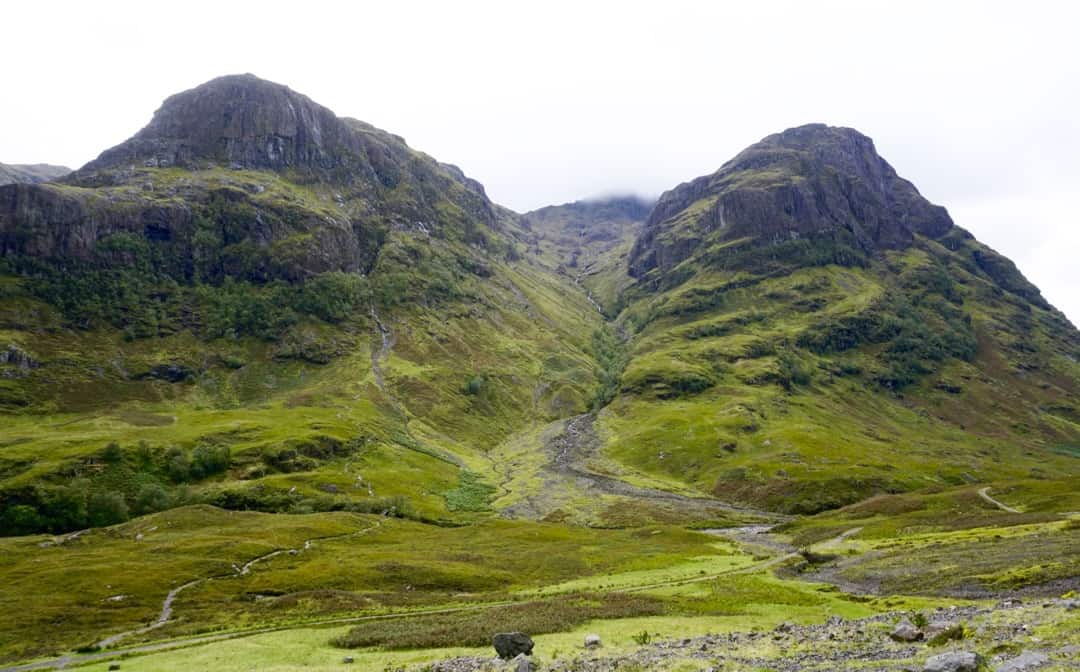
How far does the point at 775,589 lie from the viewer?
6094cm

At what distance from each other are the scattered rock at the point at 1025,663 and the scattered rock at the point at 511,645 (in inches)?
920

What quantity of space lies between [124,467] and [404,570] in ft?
358

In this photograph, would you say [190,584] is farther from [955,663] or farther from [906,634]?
[955,663]

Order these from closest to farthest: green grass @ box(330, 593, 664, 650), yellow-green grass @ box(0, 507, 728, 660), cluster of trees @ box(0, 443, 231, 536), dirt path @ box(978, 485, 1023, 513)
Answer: green grass @ box(330, 593, 664, 650)
yellow-green grass @ box(0, 507, 728, 660)
dirt path @ box(978, 485, 1023, 513)
cluster of trees @ box(0, 443, 231, 536)

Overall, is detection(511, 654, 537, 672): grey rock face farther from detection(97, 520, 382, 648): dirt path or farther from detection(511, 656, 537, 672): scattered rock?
detection(97, 520, 382, 648): dirt path

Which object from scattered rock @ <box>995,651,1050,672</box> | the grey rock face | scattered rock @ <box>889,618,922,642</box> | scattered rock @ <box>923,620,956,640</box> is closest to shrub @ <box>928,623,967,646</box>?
scattered rock @ <box>923,620,956,640</box>

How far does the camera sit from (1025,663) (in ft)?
73.7

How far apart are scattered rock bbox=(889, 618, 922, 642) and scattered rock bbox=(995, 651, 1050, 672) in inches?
268

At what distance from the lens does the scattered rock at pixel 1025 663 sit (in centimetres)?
2195

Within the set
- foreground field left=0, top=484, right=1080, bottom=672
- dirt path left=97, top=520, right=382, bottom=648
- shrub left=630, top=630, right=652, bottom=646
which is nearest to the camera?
shrub left=630, top=630, right=652, bottom=646

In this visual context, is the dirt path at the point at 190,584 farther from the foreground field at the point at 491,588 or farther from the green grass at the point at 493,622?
the green grass at the point at 493,622

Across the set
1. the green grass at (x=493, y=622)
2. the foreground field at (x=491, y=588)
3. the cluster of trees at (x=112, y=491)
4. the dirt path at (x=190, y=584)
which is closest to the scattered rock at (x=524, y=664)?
the foreground field at (x=491, y=588)

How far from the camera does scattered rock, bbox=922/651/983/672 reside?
22280 mm

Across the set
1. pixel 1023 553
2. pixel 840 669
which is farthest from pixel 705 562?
pixel 840 669
